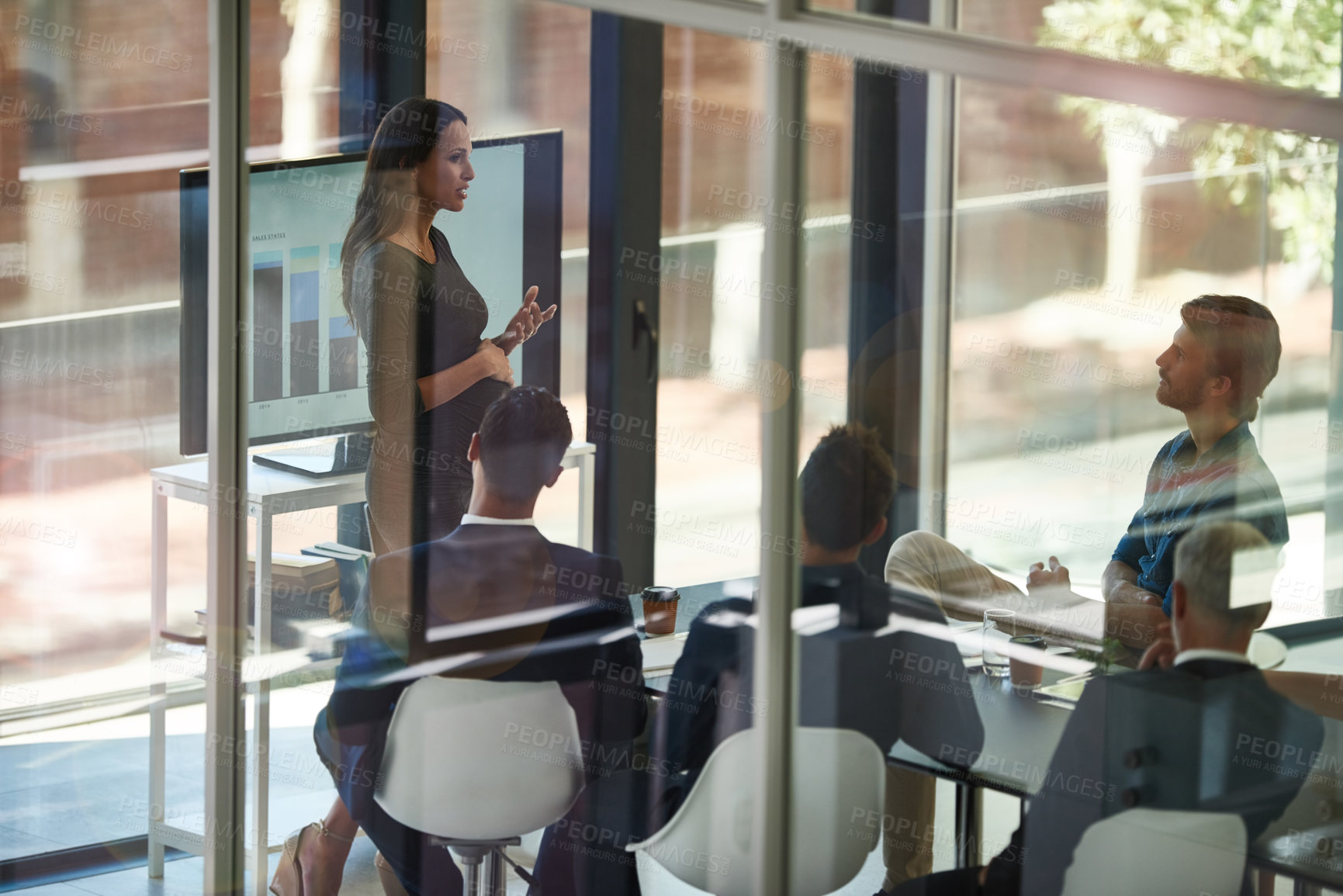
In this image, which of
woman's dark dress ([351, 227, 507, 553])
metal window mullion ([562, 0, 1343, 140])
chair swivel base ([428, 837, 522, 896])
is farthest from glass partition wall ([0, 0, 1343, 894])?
chair swivel base ([428, 837, 522, 896])

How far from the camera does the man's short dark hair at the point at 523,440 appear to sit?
267cm

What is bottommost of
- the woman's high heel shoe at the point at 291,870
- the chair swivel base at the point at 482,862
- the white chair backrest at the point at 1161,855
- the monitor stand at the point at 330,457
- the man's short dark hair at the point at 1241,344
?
the woman's high heel shoe at the point at 291,870

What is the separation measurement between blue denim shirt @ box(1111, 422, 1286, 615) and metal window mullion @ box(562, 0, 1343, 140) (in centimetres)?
43

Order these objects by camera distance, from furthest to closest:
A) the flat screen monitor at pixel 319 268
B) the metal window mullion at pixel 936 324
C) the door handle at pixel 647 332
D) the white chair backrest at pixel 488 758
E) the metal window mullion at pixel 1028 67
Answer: the flat screen monitor at pixel 319 268, the door handle at pixel 647 332, the white chair backrest at pixel 488 758, the metal window mullion at pixel 936 324, the metal window mullion at pixel 1028 67

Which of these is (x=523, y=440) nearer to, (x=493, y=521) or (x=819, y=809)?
(x=493, y=521)

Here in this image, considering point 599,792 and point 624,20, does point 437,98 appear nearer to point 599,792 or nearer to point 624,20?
point 624,20

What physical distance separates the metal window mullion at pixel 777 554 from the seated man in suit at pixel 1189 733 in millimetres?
405

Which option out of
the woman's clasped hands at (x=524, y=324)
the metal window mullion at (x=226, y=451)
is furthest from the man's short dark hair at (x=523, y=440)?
the metal window mullion at (x=226, y=451)

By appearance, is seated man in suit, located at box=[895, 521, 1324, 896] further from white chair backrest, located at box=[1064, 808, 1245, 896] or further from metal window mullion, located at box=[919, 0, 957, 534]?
metal window mullion, located at box=[919, 0, 957, 534]

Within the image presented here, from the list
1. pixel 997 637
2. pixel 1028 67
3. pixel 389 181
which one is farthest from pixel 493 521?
pixel 1028 67

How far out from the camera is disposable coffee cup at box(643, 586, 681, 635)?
8.27 feet

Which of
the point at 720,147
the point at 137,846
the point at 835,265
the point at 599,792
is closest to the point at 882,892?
the point at 599,792

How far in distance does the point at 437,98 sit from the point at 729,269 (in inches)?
40.7

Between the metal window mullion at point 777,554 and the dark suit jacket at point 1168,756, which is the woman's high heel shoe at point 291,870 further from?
the dark suit jacket at point 1168,756
